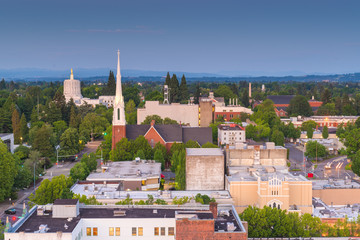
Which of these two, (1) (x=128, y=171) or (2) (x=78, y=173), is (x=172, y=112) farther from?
(2) (x=78, y=173)

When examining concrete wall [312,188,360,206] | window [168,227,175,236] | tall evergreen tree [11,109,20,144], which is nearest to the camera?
window [168,227,175,236]

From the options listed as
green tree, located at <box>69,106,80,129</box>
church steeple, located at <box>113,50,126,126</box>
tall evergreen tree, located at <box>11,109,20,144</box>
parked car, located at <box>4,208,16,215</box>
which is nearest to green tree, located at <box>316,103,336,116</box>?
green tree, located at <box>69,106,80,129</box>

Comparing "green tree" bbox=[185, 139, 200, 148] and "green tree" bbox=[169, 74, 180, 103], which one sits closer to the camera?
"green tree" bbox=[185, 139, 200, 148]

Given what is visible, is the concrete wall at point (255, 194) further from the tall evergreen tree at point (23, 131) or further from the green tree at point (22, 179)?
the tall evergreen tree at point (23, 131)

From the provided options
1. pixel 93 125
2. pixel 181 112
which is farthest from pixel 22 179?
pixel 181 112

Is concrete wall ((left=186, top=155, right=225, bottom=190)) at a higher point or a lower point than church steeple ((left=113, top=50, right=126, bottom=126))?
lower

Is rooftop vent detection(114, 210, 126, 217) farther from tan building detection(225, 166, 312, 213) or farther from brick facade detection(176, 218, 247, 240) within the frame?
tan building detection(225, 166, 312, 213)

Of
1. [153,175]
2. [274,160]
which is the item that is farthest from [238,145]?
[153,175]

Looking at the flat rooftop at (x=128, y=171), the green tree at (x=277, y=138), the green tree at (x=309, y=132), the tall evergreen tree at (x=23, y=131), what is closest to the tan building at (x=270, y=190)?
the flat rooftop at (x=128, y=171)
